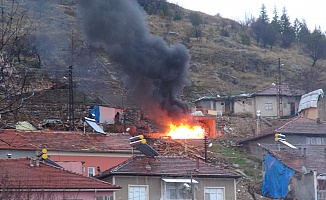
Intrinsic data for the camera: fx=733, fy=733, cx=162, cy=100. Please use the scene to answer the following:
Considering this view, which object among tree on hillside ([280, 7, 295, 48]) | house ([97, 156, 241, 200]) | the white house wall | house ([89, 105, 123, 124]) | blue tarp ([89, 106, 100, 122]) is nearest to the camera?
house ([97, 156, 241, 200])

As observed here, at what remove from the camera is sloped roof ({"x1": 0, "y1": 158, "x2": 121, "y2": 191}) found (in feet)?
76.6

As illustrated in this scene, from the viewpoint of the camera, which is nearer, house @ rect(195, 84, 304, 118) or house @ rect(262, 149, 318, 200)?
house @ rect(262, 149, 318, 200)

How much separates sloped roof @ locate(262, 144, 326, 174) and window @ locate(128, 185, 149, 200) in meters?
11.2

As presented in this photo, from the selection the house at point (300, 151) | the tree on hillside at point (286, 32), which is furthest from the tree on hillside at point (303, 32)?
the house at point (300, 151)

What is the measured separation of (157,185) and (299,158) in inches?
496

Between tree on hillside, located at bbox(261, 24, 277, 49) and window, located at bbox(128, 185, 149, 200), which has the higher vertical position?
tree on hillside, located at bbox(261, 24, 277, 49)

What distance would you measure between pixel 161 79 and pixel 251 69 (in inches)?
1524

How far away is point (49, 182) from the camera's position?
77.3ft

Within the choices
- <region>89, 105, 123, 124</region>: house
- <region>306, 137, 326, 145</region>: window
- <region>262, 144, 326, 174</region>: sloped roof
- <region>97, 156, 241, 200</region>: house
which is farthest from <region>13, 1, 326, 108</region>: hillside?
<region>97, 156, 241, 200</region>: house

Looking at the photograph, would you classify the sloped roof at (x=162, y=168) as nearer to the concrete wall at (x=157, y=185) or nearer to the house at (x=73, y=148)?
the concrete wall at (x=157, y=185)

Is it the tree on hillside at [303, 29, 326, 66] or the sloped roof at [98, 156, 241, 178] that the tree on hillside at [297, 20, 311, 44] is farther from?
the sloped roof at [98, 156, 241, 178]

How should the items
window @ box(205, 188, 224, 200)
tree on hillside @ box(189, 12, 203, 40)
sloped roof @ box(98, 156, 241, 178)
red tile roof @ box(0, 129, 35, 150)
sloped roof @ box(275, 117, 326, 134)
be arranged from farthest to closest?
tree on hillside @ box(189, 12, 203, 40)
sloped roof @ box(275, 117, 326, 134)
red tile roof @ box(0, 129, 35, 150)
window @ box(205, 188, 224, 200)
sloped roof @ box(98, 156, 241, 178)

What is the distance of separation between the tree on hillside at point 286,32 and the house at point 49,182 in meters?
87.2

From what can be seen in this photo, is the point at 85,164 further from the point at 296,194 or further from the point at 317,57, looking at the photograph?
the point at 317,57
